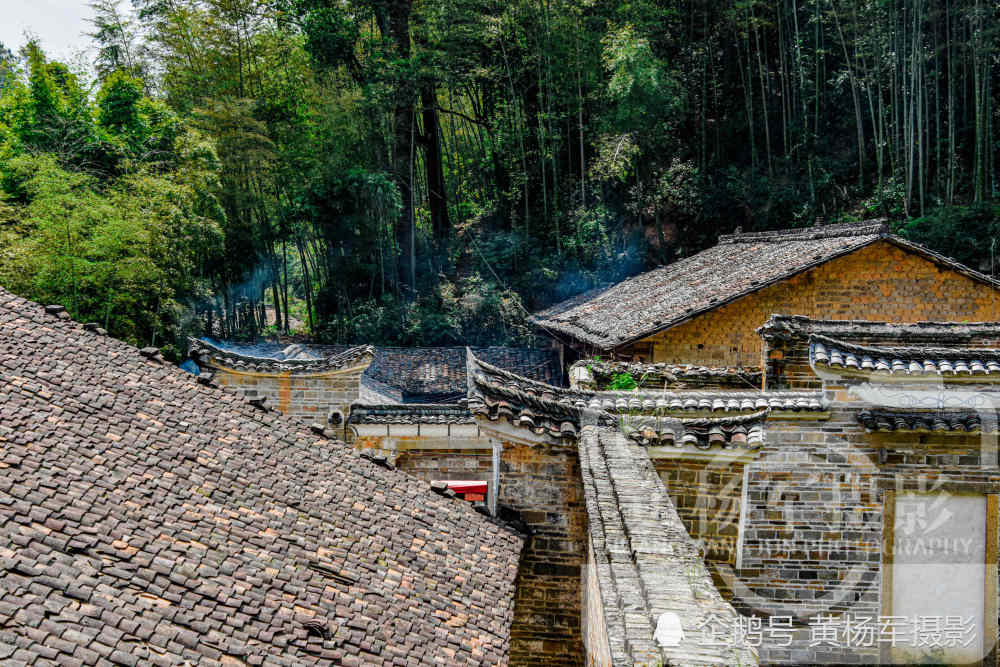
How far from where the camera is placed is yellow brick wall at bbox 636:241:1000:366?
10.8m

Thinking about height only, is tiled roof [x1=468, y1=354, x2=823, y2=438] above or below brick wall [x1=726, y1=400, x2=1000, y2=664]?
above

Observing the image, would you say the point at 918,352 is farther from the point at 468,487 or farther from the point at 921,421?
the point at 468,487

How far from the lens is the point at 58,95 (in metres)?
14.3

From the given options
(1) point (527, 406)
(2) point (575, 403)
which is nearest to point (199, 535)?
(1) point (527, 406)

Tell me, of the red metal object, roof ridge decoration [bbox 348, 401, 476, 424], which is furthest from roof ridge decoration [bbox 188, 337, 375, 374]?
the red metal object

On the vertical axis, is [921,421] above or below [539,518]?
above

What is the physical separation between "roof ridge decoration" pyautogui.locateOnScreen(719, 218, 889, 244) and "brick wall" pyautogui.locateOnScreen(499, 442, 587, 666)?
7.49 m

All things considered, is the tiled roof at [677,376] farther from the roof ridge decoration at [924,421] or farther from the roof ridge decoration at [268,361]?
the roof ridge decoration at [268,361]

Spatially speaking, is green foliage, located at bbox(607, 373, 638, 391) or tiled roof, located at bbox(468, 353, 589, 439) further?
green foliage, located at bbox(607, 373, 638, 391)

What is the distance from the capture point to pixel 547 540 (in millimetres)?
5527

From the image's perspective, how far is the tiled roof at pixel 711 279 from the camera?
1055 cm

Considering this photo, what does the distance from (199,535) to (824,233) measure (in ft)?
36.5

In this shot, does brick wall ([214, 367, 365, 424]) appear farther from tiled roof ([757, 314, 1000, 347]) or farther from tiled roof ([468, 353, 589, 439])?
tiled roof ([757, 314, 1000, 347])

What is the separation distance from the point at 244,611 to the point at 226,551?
1.71 ft
